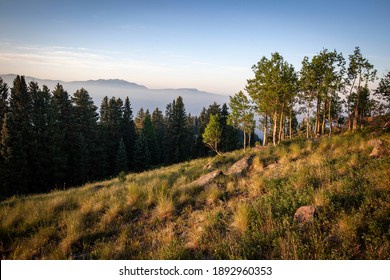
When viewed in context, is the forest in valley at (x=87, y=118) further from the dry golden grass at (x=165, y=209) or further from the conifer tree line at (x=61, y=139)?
the dry golden grass at (x=165, y=209)

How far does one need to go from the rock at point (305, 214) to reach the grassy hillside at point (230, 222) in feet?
0.30

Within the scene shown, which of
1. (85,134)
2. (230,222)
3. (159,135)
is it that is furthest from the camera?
(159,135)

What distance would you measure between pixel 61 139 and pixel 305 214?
33.4 m

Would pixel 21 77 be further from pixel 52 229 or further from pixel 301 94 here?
pixel 301 94

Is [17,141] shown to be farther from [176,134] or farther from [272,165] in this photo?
[176,134]

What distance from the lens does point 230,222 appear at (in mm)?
4863

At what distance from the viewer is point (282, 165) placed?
8594 mm

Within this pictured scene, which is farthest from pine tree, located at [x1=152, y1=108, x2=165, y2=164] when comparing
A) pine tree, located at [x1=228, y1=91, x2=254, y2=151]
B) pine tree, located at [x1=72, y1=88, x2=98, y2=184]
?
pine tree, located at [x1=228, y1=91, x2=254, y2=151]

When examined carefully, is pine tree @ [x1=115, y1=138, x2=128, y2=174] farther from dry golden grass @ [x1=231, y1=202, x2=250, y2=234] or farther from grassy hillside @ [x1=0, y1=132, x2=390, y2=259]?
dry golden grass @ [x1=231, y1=202, x2=250, y2=234]

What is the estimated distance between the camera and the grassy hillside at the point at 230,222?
3.58 m

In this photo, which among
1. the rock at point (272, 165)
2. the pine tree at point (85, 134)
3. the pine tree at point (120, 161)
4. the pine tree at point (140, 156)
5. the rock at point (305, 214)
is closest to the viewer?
the rock at point (305, 214)

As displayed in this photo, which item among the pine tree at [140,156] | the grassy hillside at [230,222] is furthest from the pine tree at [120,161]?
the grassy hillside at [230,222]

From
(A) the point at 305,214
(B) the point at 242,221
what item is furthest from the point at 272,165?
(B) the point at 242,221

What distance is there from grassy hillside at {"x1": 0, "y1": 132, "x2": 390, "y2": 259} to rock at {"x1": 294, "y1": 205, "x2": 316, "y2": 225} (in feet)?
0.30
